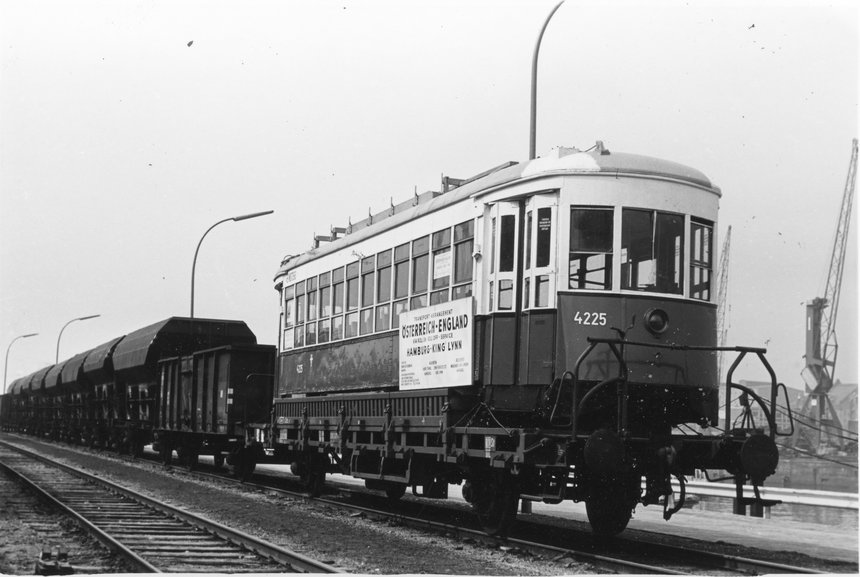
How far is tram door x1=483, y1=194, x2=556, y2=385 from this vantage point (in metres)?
11.3

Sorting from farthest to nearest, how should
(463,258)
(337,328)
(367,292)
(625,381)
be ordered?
1. (337,328)
2. (367,292)
3. (463,258)
4. (625,381)

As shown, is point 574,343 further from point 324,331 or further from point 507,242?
point 324,331

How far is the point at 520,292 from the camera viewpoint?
11.6m

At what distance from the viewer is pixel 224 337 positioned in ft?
96.7

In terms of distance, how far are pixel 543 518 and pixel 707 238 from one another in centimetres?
534

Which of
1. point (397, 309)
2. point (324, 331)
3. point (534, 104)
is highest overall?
point (534, 104)

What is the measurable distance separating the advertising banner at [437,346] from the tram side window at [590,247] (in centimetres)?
139

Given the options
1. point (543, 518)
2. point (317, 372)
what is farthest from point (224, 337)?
point (543, 518)

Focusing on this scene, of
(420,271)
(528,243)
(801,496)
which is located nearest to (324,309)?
(420,271)

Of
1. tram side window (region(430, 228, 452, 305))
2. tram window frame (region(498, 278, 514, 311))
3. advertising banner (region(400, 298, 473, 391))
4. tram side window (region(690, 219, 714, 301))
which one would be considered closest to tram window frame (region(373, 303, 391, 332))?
advertising banner (region(400, 298, 473, 391))

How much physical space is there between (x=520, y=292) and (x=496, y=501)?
241cm

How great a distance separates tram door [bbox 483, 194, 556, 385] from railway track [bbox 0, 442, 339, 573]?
2.99 metres

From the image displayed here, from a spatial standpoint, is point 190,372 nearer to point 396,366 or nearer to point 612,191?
point 396,366

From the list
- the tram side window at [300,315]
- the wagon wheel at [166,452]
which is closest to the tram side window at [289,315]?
the tram side window at [300,315]
